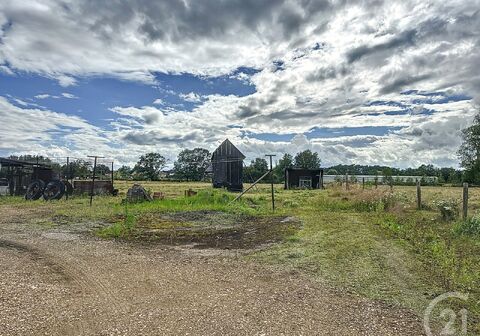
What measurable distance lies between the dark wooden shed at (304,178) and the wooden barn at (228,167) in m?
14.4

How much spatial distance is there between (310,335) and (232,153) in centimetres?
3414

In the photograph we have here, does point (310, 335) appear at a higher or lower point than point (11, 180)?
lower

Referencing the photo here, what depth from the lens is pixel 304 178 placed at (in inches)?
2026

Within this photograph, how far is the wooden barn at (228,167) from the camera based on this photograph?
37.6 m

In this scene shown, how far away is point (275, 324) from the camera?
16.8ft

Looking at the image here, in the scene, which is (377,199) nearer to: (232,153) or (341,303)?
(341,303)

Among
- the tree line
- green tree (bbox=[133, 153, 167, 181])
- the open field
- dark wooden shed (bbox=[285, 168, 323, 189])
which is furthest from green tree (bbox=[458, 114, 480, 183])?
green tree (bbox=[133, 153, 167, 181])

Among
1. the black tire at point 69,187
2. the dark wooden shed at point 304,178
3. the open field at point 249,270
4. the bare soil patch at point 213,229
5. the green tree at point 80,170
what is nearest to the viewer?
the open field at point 249,270

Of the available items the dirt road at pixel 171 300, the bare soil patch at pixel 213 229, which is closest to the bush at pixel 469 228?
the bare soil patch at pixel 213 229

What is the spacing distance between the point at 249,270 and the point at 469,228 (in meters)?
8.00

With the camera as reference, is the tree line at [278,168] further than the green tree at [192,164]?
No

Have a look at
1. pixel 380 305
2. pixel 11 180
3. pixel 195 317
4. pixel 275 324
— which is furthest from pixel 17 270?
pixel 11 180

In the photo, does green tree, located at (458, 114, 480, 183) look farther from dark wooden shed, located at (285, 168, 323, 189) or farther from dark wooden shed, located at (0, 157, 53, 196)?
dark wooden shed, located at (0, 157, 53, 196)

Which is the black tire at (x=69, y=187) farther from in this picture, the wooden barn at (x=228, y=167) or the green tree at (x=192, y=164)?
the green tree at (x=192, y=164)
